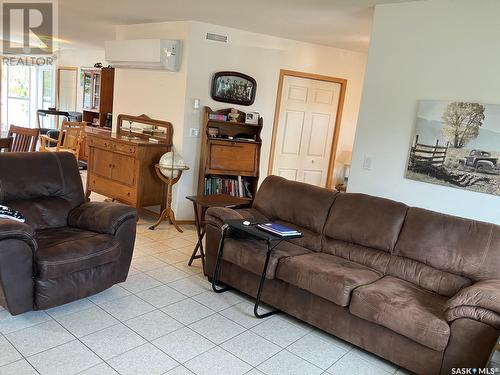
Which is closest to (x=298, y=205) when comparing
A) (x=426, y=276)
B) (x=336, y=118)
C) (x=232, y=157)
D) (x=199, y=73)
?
(x=426, y=276)

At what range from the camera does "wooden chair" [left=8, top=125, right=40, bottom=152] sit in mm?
4735

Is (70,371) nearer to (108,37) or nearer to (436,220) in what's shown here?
(436,220)

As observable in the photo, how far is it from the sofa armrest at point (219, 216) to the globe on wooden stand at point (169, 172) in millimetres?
1366

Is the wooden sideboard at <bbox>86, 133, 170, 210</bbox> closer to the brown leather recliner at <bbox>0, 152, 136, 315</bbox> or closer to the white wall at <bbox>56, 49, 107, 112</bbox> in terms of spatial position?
the brown leather recliner at <bbox>0, 152, 136, 315</bbox>

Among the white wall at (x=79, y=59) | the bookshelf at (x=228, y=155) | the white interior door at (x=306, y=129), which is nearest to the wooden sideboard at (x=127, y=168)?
the bookshelf at (x=228, y=155)

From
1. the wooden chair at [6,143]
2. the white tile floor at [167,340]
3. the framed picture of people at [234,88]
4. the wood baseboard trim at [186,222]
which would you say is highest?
the framed picture of people at [234,88]

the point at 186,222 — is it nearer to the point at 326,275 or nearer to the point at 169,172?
the point at 169,172

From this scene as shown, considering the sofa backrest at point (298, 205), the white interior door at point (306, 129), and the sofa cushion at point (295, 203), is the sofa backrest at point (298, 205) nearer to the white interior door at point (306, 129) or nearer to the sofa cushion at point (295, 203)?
the sofa cushion at point (295, 203)

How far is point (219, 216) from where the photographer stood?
11.0 ft

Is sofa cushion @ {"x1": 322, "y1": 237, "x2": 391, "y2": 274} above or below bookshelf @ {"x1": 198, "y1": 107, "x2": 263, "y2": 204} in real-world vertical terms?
below

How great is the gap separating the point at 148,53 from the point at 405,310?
4001 millimetres

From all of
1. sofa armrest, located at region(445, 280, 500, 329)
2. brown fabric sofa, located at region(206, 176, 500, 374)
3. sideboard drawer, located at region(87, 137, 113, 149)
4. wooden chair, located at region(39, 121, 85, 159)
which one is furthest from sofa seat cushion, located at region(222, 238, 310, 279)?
wooden chair, located at region(39, 121, 85, 159)

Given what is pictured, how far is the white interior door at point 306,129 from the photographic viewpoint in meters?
5.50

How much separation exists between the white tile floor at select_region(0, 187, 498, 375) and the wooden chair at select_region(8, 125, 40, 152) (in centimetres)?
244
